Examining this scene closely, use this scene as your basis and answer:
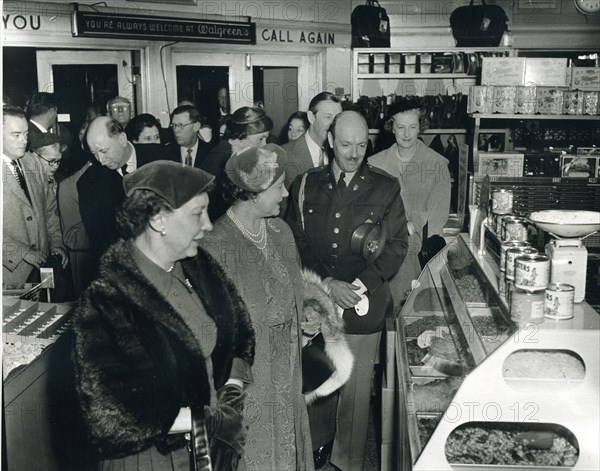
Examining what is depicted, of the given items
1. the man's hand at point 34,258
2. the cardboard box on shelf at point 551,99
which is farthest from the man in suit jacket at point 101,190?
the cardboard box on shelf at point 551,99

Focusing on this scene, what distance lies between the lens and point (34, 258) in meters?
3.54

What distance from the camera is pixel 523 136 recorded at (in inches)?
215

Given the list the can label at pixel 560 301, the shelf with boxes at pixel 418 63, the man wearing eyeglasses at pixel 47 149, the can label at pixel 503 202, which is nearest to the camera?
the can label at pixel 560 301

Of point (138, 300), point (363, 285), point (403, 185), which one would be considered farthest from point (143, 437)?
point (403, 185)

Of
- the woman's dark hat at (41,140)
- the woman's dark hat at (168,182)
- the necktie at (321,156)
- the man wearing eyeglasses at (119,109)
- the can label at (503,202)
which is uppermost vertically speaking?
→ the man wearing eyeglasses at (119,109)

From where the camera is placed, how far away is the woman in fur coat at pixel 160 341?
160 centimetres

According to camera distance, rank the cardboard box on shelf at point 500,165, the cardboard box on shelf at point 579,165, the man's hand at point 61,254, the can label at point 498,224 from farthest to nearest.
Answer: the cardboard box on shelf at point 500,165
the cardboard box on shelf at point 579,165
the man's hand at point 61,254
the can label at point 498,224

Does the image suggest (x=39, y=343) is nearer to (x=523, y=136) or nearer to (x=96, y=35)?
(x=96, y=35)

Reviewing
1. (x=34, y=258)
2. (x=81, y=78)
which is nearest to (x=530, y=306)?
(x=34, y=258)

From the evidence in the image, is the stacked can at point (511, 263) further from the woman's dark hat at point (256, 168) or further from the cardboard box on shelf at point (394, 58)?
the cardboard box on shelf at point (394, 58)

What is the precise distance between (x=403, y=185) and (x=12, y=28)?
10.8 feet

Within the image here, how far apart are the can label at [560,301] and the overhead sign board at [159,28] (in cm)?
453

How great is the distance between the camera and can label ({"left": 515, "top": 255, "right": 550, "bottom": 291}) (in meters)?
1.77

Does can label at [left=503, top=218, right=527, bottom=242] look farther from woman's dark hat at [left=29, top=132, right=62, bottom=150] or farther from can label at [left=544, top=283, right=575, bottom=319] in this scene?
woman's dark hat at [left=29, top=132, right=62, bottom=150]
